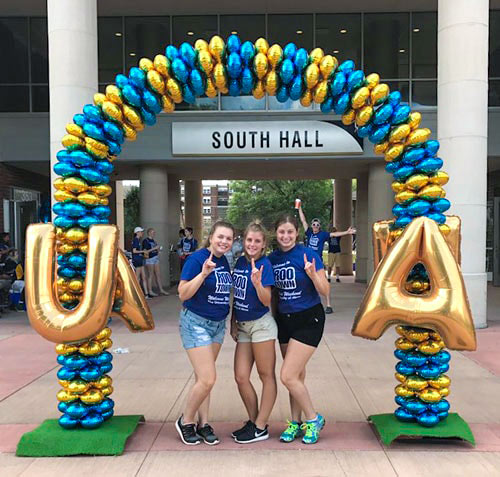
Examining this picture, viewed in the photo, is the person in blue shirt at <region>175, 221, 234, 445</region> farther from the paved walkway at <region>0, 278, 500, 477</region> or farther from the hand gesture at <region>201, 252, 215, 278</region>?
the paved walkway at <region>0, 278, 500, 477</region>

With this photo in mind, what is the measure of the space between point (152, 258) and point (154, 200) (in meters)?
1.94

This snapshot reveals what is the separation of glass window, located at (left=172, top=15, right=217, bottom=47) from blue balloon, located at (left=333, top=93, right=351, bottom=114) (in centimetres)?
1074

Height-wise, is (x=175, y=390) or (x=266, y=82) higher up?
(x=266, y=82)

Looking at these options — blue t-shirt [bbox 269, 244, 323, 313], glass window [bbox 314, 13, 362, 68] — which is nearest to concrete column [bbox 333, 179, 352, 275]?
glass window [bbox 314, 13, 362, 68]

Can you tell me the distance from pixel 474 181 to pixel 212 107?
7045 mm

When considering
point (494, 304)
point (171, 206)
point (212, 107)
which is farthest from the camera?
point (171, 206)

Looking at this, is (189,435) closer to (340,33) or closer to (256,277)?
(256,277)

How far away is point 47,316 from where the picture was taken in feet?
11.9

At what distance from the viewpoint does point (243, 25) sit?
13.6 metres

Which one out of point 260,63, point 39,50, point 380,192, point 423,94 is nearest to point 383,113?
point 260,63

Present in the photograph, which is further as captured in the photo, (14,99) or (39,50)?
(39,50)

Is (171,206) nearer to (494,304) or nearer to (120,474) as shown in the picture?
(494,304)

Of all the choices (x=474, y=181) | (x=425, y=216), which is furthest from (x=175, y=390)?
(x=474, y=181)

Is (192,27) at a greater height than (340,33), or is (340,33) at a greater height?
(192,27)
